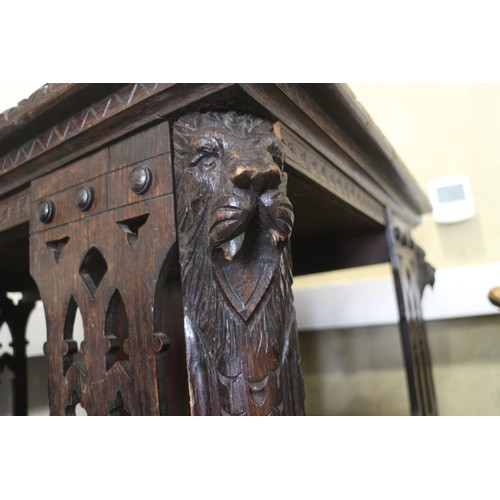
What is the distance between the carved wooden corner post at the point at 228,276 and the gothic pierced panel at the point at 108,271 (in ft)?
0.07

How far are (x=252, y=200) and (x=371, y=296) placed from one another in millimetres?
1098

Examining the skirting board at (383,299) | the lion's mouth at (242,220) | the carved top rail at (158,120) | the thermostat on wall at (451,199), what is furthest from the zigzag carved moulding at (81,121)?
the thermostat on wall at (451,199)

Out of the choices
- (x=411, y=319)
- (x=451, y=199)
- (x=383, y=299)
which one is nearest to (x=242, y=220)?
(x=411, y=319)

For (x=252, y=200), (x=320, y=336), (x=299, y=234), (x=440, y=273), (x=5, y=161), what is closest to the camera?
(x=252, y=200)

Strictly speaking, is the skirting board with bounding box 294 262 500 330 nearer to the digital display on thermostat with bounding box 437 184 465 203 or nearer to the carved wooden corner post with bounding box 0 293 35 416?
the digital display on thermostat with bounding box 437 184 465 203

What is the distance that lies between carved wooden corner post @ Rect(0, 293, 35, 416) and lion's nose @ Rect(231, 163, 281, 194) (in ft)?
2.65

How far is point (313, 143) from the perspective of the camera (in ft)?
1.77

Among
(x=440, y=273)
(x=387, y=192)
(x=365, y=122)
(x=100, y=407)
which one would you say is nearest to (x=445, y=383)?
(x=440, y=273)

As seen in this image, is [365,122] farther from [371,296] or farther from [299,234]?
[371,296]

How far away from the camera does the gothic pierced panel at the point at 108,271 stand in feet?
1.35

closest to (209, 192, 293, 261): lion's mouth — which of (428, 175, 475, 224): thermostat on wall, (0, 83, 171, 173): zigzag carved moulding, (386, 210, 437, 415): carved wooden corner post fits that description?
(0, 83, 171, 173): zigzag carved moulding

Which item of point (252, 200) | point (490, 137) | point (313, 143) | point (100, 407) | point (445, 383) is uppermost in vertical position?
point (490, 137)

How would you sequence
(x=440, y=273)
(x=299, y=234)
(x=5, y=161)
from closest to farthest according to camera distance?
(x=5, y=161) → (x=299, y=234) → (x=440, y=273)

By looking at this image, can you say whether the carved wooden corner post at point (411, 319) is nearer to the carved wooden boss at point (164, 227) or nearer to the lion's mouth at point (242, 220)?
the carved wooden boss at point (164, 227)
